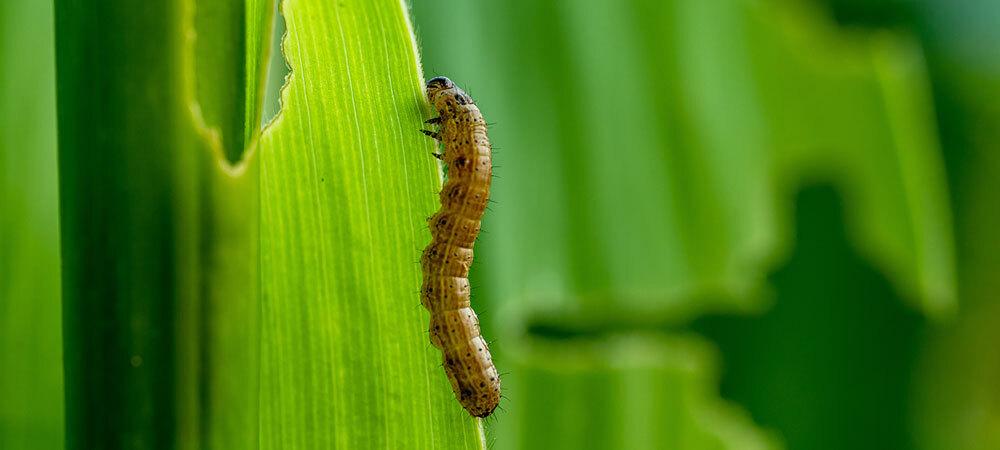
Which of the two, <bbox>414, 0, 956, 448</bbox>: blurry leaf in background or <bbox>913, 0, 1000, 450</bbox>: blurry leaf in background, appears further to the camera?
<bbox>913, 0, 1000, 450</bbox>: blurry leaf in background

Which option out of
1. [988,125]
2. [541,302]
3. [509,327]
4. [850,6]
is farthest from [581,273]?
[988,125]

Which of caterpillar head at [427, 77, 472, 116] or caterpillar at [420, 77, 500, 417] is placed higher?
caterpillar head at [427, 77, 472, 116]

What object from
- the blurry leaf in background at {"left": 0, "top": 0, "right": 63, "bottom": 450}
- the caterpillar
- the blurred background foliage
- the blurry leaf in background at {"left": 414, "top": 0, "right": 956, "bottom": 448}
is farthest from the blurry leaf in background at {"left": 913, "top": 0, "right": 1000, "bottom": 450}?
the blurry leaf in background at {"left": 0, "top": 0, "right": 63, "bottom": 450}

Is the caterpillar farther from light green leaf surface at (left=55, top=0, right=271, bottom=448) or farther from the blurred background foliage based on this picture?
light green leaf surface at (left=55, top=0, right=271, bottom=448)

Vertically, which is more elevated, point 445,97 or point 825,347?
point 445,97

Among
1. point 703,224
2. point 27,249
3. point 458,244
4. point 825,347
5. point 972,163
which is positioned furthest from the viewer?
point 972,163

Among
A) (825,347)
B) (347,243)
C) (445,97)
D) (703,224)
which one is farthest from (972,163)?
(347,243)

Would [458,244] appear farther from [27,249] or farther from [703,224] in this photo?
[703,224]
